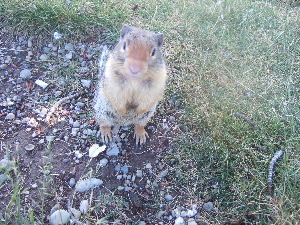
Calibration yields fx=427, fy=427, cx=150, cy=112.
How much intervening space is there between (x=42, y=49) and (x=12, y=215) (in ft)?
7.31

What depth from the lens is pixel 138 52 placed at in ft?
10.9

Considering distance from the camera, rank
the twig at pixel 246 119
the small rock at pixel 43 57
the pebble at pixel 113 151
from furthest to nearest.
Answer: the small rock at pixel 43 57
the twig at pixel 246 119
the pebble at pixel 113 151

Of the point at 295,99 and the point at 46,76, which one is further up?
the point at 295,99

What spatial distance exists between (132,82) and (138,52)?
0.43 m

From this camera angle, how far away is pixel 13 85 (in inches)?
184

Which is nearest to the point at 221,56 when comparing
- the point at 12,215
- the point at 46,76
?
the point at 46,76

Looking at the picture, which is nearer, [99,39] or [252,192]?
[252,192]

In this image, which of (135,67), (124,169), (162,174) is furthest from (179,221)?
(135,67)

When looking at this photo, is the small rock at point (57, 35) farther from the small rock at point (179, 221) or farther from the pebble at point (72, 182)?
the small rock at point (179, 221)

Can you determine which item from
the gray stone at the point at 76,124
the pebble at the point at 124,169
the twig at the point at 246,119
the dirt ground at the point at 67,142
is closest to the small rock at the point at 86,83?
the dirt ground at the point at 67,142

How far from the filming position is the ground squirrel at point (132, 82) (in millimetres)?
3354

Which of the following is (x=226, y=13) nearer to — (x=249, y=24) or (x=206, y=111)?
(x=249, y=24)

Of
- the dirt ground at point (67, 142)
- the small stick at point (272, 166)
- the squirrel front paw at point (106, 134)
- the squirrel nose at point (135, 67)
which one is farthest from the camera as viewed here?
the squirrel front paw at point (106, 134)

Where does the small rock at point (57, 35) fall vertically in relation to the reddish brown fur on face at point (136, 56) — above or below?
below
